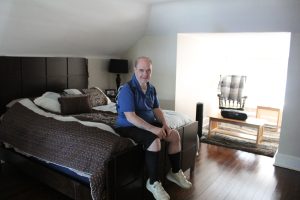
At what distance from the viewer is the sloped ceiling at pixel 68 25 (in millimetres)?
2891

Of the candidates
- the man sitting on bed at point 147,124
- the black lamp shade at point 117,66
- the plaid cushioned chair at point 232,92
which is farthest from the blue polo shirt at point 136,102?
the plaid cushioned chair at point 232,92

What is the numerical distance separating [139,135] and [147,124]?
0.12 m

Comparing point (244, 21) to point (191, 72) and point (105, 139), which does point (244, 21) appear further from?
point (105, 139)

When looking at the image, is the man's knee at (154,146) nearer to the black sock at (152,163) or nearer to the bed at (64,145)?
the black sock at (152,163)

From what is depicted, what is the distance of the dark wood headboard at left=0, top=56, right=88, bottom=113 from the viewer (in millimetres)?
3291

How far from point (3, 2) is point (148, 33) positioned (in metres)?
2.47

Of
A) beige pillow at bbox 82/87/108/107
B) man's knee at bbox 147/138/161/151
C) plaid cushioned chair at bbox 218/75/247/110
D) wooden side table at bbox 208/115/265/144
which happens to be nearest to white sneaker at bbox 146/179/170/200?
man's knee at bbox 147/138/161/151

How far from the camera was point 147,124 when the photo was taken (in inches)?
89.1

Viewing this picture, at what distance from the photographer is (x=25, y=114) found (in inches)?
113

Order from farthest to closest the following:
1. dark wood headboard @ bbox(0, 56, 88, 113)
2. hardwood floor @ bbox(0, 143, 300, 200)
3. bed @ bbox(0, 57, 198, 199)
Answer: dark wood headboard @ bbox(0, 56, 88, 113)
hardwood floor @ bbox(0, 143, 300, 200)
bed @ bbox(0, 57, 198, 199)

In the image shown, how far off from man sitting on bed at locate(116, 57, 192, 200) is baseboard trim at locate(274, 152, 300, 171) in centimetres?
171

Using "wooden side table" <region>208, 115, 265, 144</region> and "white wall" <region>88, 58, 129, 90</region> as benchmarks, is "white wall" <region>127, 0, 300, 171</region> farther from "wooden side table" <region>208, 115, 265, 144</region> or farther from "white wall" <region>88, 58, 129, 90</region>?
"white wall" <region>88, 58, 129, 90</region>

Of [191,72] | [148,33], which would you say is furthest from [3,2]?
[191,72]

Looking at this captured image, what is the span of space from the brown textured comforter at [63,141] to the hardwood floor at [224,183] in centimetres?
40
